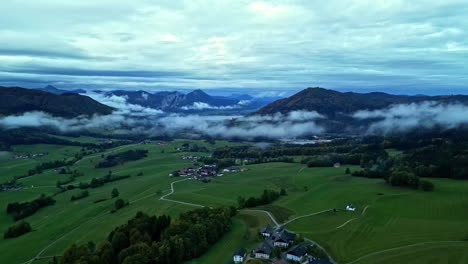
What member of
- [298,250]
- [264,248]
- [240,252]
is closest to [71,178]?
[240,252]

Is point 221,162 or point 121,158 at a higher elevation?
point 221,162

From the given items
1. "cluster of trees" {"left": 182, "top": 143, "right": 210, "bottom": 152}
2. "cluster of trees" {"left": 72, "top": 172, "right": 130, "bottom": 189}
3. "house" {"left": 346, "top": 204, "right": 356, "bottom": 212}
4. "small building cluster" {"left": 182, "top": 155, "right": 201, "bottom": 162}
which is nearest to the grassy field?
"house" {"left": 346, "top": 204, "right": 356, "bottom": 212}

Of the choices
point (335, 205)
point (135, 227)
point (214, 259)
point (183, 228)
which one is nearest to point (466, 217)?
point (335, 205)

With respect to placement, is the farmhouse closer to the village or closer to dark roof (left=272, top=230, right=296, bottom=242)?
dark roof (left=272, top=230, right=296, bottom=242)

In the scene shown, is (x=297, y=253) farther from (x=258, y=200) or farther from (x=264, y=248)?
(x=258, y=200)

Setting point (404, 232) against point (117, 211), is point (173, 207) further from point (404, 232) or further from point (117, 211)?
point (404, 232)

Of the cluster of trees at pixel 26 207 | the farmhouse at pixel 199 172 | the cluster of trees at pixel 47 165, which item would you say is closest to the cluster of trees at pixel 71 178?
the cluster of trees at pixel 47 165

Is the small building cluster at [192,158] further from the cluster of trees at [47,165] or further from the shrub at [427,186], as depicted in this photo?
the shrub at [427,186]
